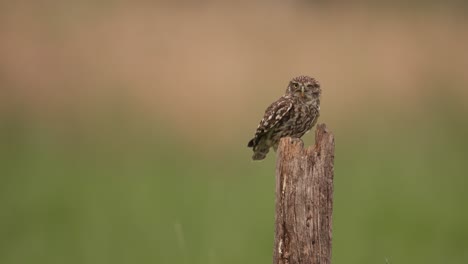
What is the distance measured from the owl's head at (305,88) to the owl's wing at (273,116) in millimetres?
113

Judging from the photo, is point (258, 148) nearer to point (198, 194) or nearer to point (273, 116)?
point (273, 116)

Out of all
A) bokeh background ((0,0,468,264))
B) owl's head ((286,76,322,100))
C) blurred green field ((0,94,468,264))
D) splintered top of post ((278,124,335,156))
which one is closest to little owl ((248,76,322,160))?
owl's head ((286,76,322,100))

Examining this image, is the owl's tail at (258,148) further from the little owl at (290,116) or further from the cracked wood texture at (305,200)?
the cracked wood texture at (305,200)

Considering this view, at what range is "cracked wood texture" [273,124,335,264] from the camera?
14.0 ft

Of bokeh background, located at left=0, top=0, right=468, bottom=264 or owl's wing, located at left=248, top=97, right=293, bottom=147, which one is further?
bokeh background, located at left=0, top=0, right=468, bottom=264

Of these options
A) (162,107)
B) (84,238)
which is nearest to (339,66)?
(162,107)

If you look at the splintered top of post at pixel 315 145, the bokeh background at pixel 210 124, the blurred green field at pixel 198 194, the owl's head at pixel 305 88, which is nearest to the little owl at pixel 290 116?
the owl's head at pixel 305 88

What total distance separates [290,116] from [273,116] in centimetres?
11

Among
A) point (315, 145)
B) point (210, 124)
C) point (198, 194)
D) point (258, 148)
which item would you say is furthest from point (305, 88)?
point (210, 124)

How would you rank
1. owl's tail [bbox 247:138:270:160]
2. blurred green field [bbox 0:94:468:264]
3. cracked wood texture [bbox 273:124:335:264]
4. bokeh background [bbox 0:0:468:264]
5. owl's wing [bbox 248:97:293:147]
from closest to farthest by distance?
cracked wood texture [bbox 273:124:335:264] < owl's wing [bbox 248:97:293:147] < owl's tail [bbox 247:138:270:160] < blurred green field [bbox 0:94:468:264] < bokeh background [bbox 0:0:468:264]

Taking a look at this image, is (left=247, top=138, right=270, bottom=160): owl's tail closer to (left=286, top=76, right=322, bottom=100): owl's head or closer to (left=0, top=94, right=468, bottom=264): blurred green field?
(left=286, top=76, right=322, bottom=100): owl's head

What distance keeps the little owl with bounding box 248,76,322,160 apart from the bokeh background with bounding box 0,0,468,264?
175cm

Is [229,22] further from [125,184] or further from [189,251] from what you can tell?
[189,251]

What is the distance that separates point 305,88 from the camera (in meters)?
5.94
